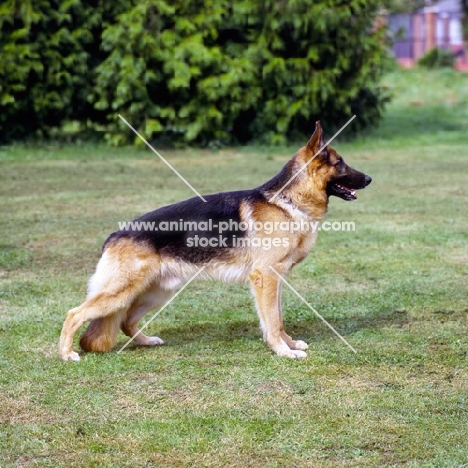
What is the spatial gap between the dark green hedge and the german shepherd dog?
11.4 metres

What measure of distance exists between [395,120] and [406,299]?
15288 millimetres

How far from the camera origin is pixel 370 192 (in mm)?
13109

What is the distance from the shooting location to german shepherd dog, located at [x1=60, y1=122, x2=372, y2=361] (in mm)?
5773

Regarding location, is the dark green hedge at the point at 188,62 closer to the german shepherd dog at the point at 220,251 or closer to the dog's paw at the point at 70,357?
the german shepherd dog at the point at 220,251

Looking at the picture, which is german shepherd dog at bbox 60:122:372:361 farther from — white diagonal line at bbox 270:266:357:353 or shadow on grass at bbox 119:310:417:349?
shadow on grass at bbox 119:310:417:349

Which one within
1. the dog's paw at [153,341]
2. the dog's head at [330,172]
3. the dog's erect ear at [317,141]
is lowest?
the dog's paw at [153,341]

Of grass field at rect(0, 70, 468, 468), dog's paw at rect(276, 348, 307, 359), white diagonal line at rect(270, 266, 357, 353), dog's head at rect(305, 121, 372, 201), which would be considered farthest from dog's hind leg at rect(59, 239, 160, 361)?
dog's head at rect(305, 121, 372, 201)

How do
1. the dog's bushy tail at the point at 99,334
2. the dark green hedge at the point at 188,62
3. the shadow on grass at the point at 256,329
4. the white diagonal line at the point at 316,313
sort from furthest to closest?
the dark green hedge at the point at 188,62 → the shadow on grass at the point at 256,329 → the white diagonal line at the point at 316,313 → the dog's bushy tail at the point at 99,334

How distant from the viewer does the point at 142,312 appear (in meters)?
6.23

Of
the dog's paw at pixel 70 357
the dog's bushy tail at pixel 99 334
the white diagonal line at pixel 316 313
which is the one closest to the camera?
the dog's paw at pixel 70 357

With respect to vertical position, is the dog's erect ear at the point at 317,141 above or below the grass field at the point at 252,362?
above

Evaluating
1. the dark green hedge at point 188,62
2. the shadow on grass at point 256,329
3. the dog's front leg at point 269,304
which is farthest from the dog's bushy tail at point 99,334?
the dark green hedge at point 188,62

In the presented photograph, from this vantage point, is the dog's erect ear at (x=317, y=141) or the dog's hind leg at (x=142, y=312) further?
the dog's hind leg at (x=142, y=312)

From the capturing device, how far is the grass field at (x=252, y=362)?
432 centimetres
